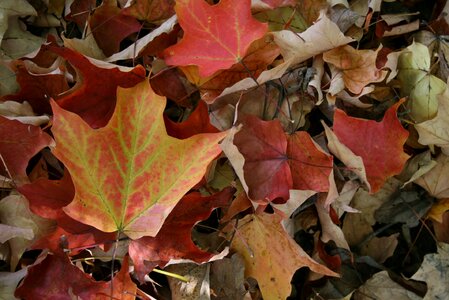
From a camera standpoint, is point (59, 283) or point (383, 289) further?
point (383, 289)

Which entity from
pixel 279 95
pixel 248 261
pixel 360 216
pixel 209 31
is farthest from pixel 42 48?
pixel 360 216

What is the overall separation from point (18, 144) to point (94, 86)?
179 millimetres

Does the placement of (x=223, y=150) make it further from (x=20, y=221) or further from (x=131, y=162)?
(x=20, y=221)

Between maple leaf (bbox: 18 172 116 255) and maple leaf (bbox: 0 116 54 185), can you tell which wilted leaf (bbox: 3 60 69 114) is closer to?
maple leaf (bbox: 0 116 54 185)

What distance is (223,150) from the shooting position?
994mm

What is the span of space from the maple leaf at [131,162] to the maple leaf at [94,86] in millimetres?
131

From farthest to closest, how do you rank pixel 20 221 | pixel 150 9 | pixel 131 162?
pixel 150 9, pixel 20 221, pixel 131 162

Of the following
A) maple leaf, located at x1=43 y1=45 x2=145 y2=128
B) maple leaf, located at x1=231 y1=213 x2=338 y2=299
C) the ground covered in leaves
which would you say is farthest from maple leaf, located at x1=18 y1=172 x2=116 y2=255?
maple leaf, located at x1=231 y1=213 x2=338 y2=299

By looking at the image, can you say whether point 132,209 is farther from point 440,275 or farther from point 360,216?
point 440,275

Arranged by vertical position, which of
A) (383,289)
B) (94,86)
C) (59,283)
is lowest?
(383,289)

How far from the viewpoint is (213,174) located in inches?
43.8

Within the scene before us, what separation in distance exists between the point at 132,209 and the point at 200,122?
0.21 m

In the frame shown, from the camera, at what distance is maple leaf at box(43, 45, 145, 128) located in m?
1.05

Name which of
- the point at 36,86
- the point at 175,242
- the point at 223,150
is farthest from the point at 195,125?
the point at 36,86
